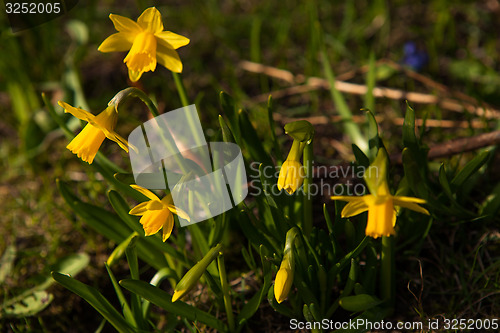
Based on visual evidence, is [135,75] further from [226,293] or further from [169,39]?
[226,293]

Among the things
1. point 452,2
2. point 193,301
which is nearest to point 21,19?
point 193,301

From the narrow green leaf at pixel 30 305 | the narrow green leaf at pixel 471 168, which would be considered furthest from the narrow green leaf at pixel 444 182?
the narrow green leaf at pixel 30 305

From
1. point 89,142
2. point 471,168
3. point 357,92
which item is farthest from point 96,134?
point 357,92

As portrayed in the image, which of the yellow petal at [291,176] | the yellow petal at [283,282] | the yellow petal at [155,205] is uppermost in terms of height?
the yellow petal at [291,176]

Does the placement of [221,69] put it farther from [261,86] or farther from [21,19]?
[21,19]

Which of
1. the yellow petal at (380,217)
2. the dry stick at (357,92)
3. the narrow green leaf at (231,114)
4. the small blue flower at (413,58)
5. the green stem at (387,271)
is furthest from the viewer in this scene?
the small blue flower at (413,58)

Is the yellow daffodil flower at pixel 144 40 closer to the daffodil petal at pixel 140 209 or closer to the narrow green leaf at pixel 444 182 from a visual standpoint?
the daffodil petal at pixel 140 209

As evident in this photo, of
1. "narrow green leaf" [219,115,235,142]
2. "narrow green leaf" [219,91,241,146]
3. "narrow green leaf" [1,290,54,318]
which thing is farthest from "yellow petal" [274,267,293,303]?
"narrow green leaf" [1,290,54,318]

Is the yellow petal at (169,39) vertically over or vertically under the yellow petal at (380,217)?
over
